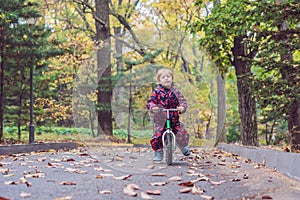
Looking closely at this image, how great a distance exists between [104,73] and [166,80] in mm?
6086

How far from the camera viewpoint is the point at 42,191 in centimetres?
424

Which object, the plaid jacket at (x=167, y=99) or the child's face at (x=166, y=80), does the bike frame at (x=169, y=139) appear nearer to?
the plaid jacket at (x=167, y=99)

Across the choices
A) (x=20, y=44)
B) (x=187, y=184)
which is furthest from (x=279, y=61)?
(x=20, y=44)

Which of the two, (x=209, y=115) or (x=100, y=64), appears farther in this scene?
(x=100, y=64)

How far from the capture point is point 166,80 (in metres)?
6.52

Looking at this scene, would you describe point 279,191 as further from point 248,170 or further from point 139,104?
point 139,104

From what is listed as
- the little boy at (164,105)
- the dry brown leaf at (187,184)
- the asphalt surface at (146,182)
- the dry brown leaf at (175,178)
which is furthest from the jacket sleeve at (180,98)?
the dry brown leaf at (187,184)

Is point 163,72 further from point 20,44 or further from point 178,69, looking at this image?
point 20,44

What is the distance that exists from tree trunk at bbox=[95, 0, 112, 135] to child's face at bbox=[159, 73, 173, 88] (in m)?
1.87

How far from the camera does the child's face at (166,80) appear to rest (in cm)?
652

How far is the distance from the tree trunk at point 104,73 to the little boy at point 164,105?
5.90 ft

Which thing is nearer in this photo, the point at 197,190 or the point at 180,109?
the point at 197,190

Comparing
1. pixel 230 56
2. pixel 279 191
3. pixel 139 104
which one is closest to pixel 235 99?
pixel 230 56

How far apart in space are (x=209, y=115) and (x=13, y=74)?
8862 mm
